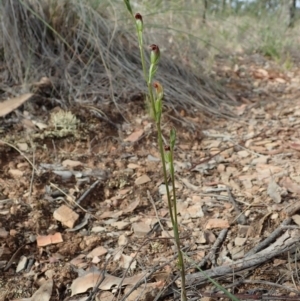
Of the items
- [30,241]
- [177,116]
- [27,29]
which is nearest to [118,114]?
[177,116]

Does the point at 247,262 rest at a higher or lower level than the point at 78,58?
lower

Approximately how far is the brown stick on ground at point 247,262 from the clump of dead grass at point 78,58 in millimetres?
1128

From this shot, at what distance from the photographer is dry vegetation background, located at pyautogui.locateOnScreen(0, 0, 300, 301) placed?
122 cm

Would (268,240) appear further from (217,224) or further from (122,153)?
(122,153)

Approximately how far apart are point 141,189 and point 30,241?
1.47 ft

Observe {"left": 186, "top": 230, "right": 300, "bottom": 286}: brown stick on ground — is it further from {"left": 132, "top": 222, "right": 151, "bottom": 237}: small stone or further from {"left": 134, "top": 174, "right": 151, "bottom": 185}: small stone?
{"left": 134, "top": 174, "right": 151, "bottom": 185}: small stone

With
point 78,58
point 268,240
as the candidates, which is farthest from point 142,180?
point 78,58

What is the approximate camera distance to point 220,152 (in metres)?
1.74

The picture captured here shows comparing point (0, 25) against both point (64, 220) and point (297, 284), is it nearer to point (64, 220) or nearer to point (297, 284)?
point (64, 220)

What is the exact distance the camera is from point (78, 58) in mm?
2242

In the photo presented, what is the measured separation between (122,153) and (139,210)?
399 millimetres

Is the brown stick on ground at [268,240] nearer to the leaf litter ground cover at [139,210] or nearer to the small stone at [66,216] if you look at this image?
the leaf litter ground cover at [139,210]

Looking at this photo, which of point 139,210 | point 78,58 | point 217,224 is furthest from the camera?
point 78,58

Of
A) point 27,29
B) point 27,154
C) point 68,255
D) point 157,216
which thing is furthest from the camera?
point 27,29
